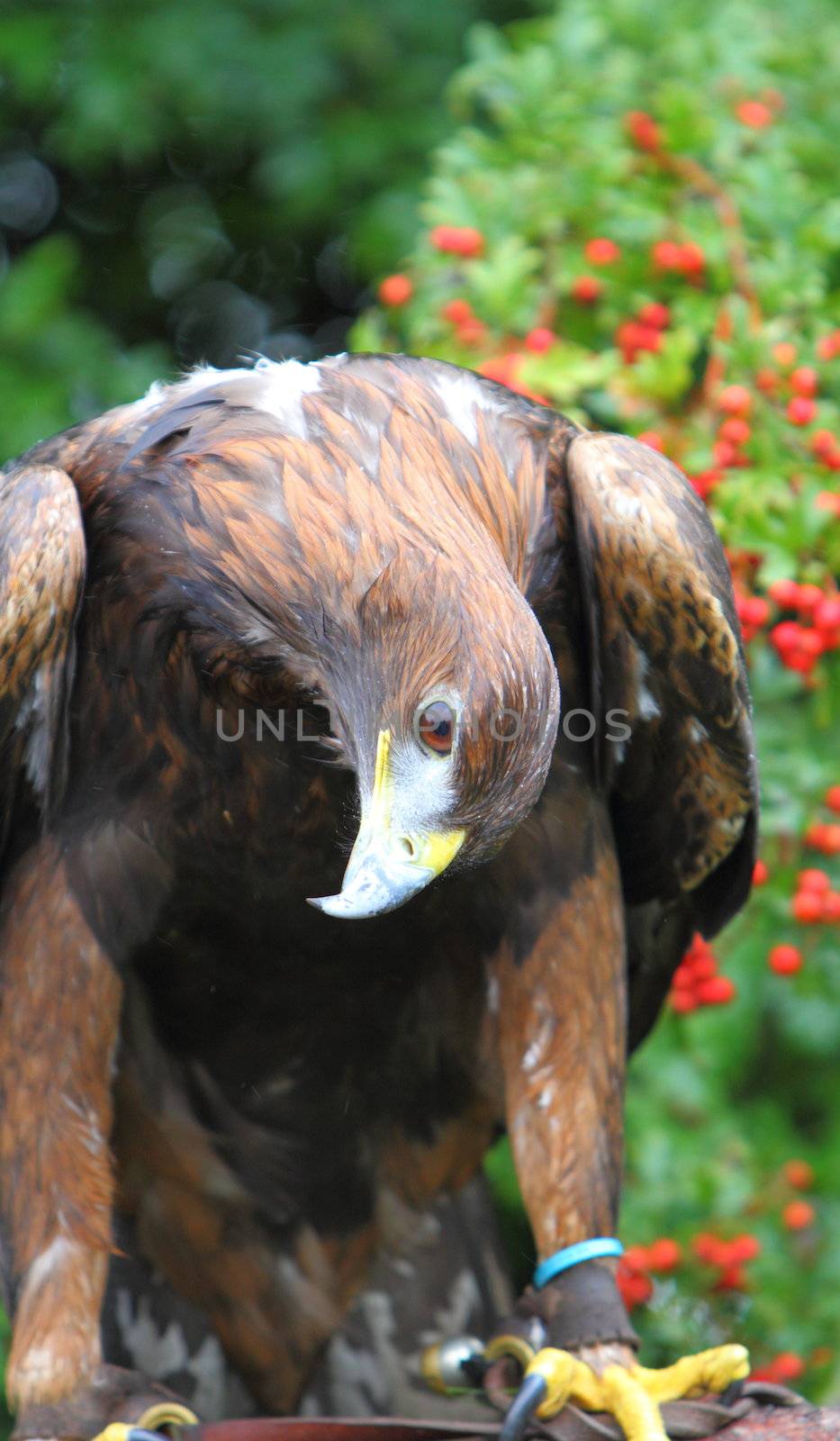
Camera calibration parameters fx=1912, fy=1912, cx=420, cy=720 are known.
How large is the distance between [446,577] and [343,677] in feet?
0.66

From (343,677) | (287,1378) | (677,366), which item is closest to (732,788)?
(677,366)

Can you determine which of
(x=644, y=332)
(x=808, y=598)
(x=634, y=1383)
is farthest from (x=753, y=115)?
(x=634, y=1383)

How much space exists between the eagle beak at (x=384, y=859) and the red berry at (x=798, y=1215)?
156cm

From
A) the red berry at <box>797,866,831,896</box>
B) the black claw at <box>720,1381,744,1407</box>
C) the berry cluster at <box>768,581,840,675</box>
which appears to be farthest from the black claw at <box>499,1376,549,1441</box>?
the berry cluster at <box>768,581,840,675</box>

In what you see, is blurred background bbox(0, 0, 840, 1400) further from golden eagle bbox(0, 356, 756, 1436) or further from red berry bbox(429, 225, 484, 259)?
golden eagle bbox(0, 356, 756, 1436)

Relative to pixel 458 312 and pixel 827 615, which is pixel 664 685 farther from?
pixel 458 312

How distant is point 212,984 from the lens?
3.38m

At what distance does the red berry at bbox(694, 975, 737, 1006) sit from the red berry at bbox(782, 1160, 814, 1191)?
361mm

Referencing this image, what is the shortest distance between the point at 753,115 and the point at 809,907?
1.66 meters

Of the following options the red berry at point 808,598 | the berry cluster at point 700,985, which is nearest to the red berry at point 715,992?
the berry cluster at point 700,985

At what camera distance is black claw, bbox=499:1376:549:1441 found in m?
3.04

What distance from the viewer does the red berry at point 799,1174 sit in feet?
12.2

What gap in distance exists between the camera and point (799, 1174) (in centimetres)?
371

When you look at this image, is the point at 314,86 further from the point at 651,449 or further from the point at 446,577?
the point at 446,577
